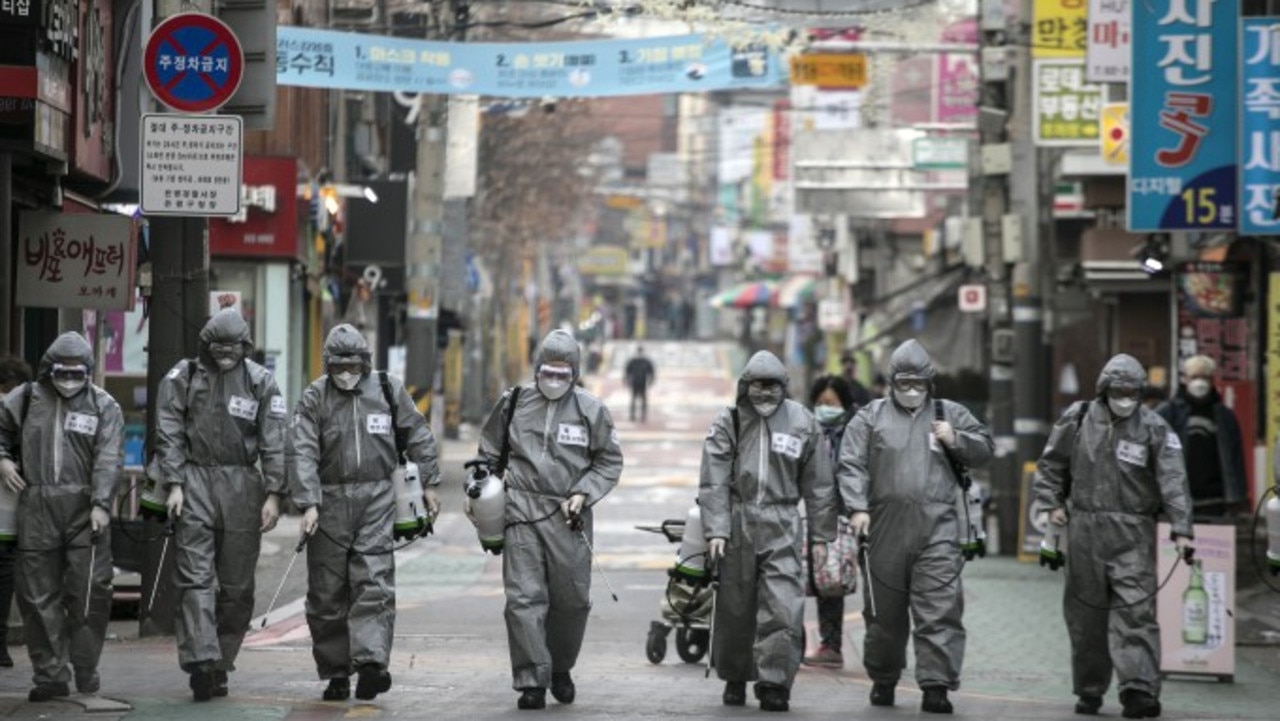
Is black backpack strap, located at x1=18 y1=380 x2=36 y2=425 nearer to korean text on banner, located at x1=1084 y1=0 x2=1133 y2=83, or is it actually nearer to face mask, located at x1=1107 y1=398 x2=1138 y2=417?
face mask, located at x1=1107 y1=398 x2=1138 y2=417

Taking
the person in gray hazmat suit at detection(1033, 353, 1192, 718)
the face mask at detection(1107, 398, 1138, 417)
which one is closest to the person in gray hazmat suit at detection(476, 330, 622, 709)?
the person in gray hazmat suit at detection(1033, 353, 1192, 718)

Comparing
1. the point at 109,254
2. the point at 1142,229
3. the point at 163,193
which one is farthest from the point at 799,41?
the point at 163,193

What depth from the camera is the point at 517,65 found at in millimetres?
25547

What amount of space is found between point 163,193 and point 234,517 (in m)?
2.97

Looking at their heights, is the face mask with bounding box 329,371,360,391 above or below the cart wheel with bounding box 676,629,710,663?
above

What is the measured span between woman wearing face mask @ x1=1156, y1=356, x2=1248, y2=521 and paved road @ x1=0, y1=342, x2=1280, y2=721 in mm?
1119

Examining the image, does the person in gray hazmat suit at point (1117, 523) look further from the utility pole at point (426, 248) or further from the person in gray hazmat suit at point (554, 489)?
the utility pole at point (426, 248)

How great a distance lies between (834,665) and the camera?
15867mm

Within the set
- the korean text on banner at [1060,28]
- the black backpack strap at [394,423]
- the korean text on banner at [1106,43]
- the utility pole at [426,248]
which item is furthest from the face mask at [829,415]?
the utility pole at [426,248]

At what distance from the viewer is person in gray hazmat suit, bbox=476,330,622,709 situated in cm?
1252

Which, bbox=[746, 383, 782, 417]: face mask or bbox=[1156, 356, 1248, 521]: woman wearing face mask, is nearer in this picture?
bbox=[746, 383, 782, 417]: face mask

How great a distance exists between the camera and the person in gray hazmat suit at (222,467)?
1224cm

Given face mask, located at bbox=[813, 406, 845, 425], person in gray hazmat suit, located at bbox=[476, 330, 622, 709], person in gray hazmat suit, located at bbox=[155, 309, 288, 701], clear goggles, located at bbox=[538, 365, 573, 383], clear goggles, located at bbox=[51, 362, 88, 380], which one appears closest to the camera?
clear goggles, located at bbox=[51, 362, 88, 380]

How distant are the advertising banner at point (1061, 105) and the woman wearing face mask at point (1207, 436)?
21.9ft
